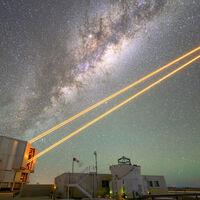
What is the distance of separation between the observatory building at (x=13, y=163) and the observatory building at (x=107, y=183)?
39.0ft

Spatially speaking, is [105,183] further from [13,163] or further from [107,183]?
[13,163]

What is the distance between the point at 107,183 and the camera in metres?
31.3

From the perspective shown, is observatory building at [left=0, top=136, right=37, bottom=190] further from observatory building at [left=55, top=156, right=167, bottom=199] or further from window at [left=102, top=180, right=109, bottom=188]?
window at [left=102, top=180, right=109, bottom=188]

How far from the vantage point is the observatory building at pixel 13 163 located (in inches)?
1366

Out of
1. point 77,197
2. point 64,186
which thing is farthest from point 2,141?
point 77,197

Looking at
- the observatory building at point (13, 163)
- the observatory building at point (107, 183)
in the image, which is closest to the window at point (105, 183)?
the observatory building at point (107, 183)

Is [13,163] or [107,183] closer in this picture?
[107,183]

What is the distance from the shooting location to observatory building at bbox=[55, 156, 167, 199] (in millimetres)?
27344

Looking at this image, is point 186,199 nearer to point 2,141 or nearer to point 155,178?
point 155,178

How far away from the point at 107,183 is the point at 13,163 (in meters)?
24.1

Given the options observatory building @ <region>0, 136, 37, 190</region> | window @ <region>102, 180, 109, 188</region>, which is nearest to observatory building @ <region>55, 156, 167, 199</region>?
window @ <region>102, 180, 109, 188</region>

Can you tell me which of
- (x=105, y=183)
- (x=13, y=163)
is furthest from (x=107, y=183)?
(x=13, y=163)

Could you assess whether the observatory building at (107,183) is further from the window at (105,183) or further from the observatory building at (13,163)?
the observatory building at (13,163)

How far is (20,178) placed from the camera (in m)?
38.8
